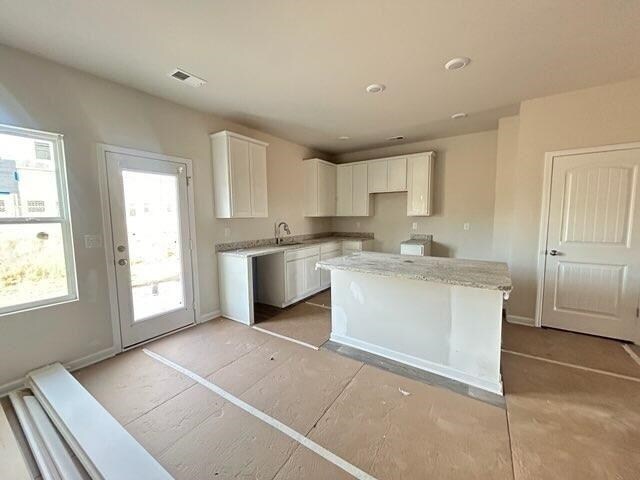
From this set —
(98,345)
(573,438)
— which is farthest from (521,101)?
(98,345)

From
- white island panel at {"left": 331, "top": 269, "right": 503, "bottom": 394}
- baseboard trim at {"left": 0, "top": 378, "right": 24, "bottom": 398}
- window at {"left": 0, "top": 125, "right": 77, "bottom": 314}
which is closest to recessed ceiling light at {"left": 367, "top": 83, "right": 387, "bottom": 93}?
white island panel at {"left": 331, "top": 269, "right": 503, "bottom": 394}

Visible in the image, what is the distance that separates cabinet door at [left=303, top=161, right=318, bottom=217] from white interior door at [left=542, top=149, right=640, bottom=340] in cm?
350

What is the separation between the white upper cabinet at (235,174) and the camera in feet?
11.2

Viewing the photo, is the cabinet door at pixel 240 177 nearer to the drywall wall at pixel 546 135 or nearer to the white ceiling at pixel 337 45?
the white ceiling at pixel 337 45

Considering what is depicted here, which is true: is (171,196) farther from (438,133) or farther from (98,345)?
(438,133)

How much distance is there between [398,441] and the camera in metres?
1.64

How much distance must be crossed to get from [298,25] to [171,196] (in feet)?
7.37

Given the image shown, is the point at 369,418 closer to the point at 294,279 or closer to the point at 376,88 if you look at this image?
the point at 294,279


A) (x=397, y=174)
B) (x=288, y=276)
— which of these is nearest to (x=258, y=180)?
(x=288, y=276)

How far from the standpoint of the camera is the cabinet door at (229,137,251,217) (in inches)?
136

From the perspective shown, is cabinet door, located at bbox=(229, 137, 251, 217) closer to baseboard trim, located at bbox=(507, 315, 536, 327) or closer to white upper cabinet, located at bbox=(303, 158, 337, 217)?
white upper cabinet, located at bbox=(303, 158, 337, 217)

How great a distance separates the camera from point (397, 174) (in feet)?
16.1

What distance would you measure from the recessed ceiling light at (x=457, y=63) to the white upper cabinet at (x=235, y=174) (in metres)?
2.49

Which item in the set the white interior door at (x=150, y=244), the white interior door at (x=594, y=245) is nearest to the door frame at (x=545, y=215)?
the white interior door at (x=594, y=245)
